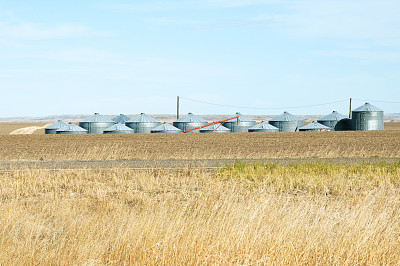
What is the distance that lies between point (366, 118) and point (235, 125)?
71.5 feet

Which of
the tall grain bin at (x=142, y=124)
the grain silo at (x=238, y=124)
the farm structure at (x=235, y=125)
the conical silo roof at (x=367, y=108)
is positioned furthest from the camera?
the grain silo at (x=238, y=124)

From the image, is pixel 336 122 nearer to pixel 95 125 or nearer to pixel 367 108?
pixel 367 108

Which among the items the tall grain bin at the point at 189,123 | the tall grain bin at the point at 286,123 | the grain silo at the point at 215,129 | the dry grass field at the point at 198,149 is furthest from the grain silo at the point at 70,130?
the tall grain bin at the point at 286,123

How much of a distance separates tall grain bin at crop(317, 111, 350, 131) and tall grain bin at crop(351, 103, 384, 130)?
4309mm

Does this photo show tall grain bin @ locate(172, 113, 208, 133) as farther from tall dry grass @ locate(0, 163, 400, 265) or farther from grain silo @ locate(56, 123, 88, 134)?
tall dry grass @ locate(0, 163, 400, 265)

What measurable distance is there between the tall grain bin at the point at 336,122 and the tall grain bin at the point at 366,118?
170 inches

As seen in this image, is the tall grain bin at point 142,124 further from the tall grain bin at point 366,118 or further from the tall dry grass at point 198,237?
the tall dry grass at point 198,237

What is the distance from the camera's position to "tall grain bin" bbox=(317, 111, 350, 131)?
7556cm

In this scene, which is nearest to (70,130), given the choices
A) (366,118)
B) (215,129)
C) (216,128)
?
(215,129)

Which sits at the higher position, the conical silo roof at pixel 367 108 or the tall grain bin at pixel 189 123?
the conical silo roof at pixel 367 108

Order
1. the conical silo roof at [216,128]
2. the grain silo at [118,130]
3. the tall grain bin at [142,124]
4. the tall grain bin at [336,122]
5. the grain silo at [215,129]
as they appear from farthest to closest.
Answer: the tall grain bin at [142,124] < the tall grain bin at [336,122] < the conical silo roof at [216,128] < the grain silo at [215,129] < the grain silo at [118,130]

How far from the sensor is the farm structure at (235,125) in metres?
70.4

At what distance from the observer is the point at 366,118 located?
69.5m

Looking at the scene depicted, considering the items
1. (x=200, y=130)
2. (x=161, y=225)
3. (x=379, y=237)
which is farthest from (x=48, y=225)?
(x=200, y=130)
